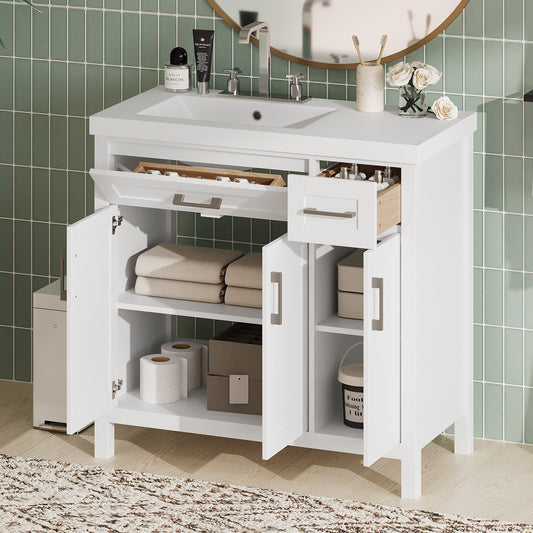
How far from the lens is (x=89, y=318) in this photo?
3.69 meters

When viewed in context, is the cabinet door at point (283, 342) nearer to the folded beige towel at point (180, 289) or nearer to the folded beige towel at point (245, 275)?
the folded beige towel at point (245, 275)

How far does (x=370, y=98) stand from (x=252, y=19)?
19.6 inches

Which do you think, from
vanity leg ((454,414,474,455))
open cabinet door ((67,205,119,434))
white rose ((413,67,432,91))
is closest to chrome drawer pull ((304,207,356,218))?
white rose ((413,67,432,91))

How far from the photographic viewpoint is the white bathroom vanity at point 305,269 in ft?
11.3

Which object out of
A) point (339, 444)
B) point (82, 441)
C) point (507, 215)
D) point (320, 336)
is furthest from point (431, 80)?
point (82, 441)

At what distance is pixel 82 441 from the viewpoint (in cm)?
409

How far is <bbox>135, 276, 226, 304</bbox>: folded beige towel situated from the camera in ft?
12.5

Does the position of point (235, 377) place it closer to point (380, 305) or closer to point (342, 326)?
point (342, 326)

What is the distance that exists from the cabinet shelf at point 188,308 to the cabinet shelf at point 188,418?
278 millimetres

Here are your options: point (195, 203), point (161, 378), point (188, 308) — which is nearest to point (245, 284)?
point (188, 308)

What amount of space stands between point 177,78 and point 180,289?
0.64 metres

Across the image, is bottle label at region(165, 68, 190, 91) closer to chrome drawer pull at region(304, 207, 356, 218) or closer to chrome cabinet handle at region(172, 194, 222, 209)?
chrome cabinet handle at region(172, 194, 222, 209)

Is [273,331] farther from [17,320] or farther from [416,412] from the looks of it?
[17,320]

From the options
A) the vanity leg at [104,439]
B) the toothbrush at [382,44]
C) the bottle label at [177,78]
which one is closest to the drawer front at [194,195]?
the bottle label at [177,78]
